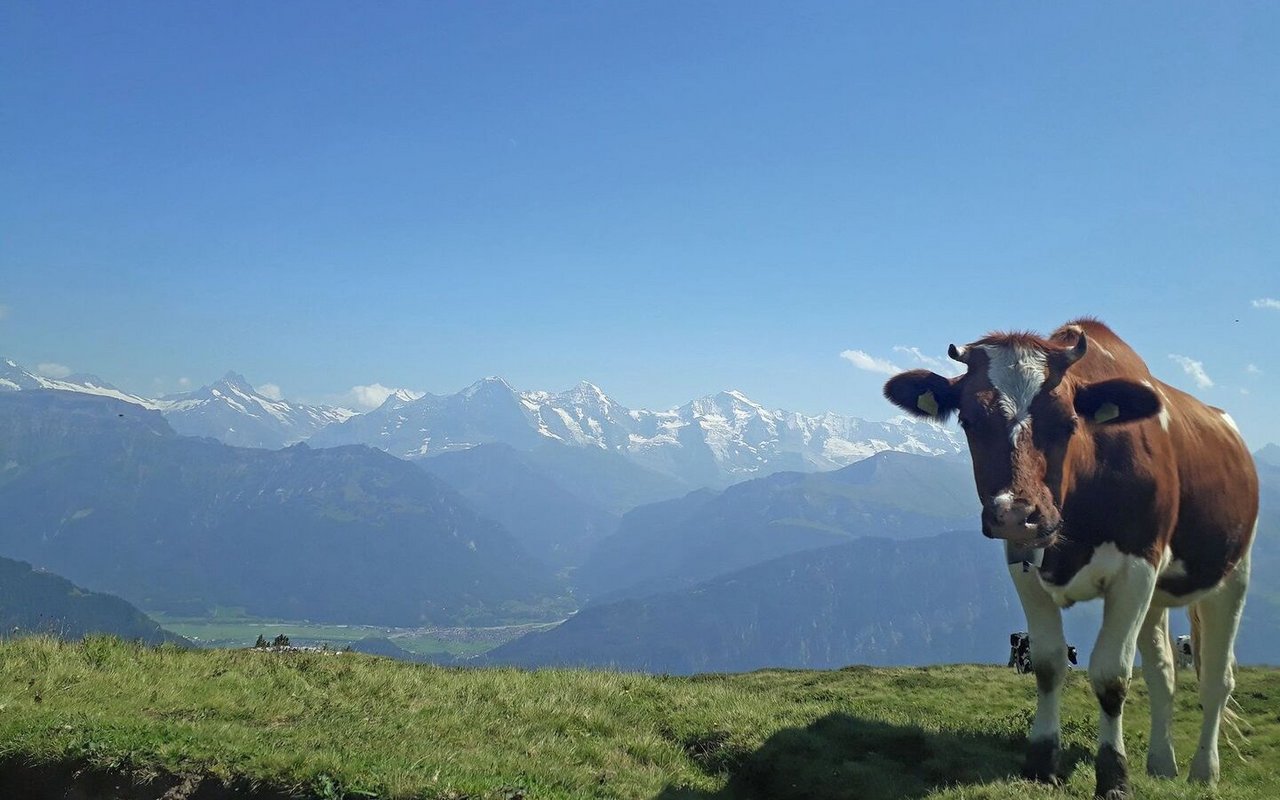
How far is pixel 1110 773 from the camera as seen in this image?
906 cm

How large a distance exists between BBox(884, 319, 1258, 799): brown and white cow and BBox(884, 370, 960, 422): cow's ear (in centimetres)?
2

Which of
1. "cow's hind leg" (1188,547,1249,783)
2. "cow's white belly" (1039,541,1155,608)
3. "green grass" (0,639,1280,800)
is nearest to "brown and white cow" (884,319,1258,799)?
"cow's white belly" (1039,541,1155,608)

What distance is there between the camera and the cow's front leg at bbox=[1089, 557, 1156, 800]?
29.6ft

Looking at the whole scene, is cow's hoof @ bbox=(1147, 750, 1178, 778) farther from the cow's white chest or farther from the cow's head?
the cow's head

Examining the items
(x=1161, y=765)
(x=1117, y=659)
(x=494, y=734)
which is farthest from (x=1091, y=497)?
(x=494, y=734)

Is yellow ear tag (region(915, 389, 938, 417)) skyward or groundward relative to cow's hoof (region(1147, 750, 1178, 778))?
skyward

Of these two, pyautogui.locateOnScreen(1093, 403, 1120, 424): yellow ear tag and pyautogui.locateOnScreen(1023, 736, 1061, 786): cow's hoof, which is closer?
pyautogui.locateOnScreen(1093, 403, 1120, 424): yellow ear tag

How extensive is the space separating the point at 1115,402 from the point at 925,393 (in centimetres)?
211

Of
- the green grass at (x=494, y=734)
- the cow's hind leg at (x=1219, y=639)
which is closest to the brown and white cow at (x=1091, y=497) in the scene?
the cow's hind leg at (x=1219, y=639)

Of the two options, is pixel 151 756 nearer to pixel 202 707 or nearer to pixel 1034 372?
pixel 202 707

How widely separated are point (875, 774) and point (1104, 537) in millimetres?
4263

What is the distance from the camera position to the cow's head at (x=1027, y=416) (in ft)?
26.5

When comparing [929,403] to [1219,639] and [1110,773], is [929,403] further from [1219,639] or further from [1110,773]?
[1219,639]

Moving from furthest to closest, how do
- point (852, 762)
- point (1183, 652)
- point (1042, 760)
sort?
point (1183, 652) → point (852, 762) → point (1042, 760)
